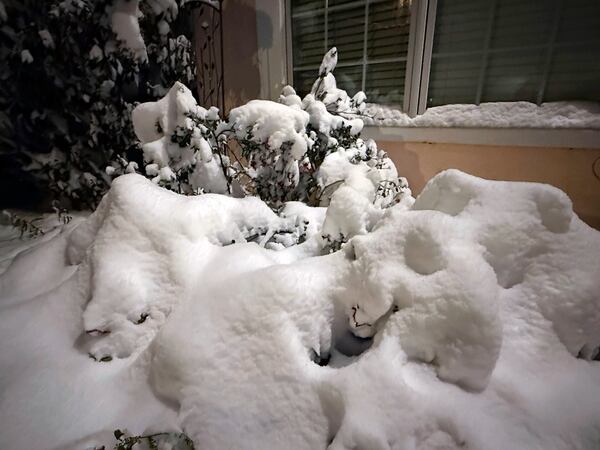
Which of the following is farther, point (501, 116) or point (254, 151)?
point (501, 116)

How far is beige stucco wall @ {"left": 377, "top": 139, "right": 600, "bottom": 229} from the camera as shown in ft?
9.37

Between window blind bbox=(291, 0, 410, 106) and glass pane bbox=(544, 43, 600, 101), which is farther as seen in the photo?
Result: window blind bbox=(291, 0, 410, 106)

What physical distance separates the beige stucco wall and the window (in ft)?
1.71

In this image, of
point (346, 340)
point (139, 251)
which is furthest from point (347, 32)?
point (346, 340)

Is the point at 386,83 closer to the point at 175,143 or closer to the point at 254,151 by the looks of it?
the point at 254,151

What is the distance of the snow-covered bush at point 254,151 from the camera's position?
2256mm

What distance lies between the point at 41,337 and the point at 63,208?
104 inches

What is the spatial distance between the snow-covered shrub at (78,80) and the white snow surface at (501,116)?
103 inches

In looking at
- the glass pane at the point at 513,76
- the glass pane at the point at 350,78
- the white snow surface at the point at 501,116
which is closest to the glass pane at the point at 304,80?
the glass pane at the point at 350,78

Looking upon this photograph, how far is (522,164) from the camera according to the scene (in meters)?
3.09

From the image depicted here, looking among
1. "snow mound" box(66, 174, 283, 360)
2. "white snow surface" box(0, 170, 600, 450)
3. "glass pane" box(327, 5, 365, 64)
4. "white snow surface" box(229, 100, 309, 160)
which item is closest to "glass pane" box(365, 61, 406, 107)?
"glass pane" box(327, 5, 365, 64)

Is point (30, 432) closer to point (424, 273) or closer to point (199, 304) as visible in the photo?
point (199, 304)

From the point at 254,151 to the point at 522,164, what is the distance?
8.96 feet

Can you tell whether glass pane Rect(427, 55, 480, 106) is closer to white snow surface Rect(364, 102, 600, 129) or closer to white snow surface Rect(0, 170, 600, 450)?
white snow surface Rect(364, 102, 600, 129)
